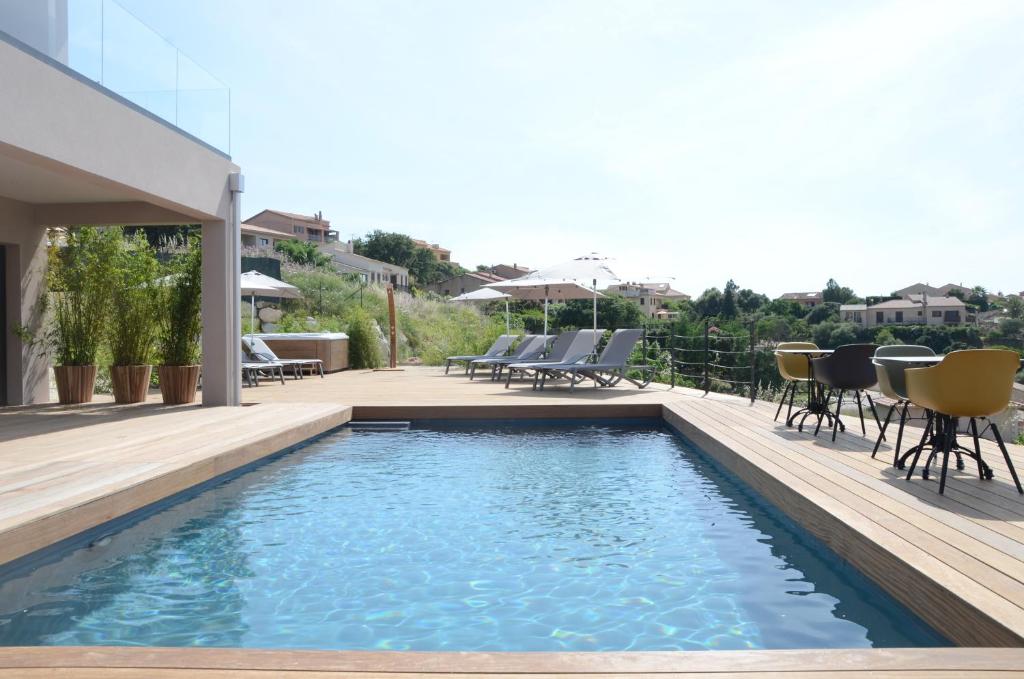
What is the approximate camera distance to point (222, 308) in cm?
826

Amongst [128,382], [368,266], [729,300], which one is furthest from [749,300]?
[128,382]

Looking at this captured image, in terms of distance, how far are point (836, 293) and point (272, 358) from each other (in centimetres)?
8641

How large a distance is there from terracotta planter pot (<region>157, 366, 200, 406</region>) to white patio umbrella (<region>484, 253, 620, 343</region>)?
17.7 feet

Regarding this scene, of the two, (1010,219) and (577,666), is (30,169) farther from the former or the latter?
(1010,219)

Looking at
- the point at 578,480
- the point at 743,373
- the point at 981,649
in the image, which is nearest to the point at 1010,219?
→ the point at 743,373

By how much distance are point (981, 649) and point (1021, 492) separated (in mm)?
2247

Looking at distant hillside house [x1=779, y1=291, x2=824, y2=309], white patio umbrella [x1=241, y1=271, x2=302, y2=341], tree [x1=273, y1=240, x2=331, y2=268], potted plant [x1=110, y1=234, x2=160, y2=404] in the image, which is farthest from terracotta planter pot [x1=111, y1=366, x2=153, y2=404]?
distant hillside house [x1=779, y1=291, x2=824, y2=309]

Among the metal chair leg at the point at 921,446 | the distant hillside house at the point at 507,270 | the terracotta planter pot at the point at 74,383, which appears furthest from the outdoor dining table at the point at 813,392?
the distant hillside house at the point at 507,270

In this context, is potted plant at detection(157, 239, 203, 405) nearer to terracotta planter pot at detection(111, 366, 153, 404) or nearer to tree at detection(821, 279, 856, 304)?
terracotta planter pot at detection(111, 366, 153, 404)

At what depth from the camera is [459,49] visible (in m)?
13.0

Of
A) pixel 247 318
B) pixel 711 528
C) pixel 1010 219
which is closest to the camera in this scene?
pixel 711 528

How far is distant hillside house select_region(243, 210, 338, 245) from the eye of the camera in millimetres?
66812

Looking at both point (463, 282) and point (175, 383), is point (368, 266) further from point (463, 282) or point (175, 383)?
point (175, 383)

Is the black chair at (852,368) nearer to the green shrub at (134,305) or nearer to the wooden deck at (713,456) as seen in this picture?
the wooden deck at (713,456)
